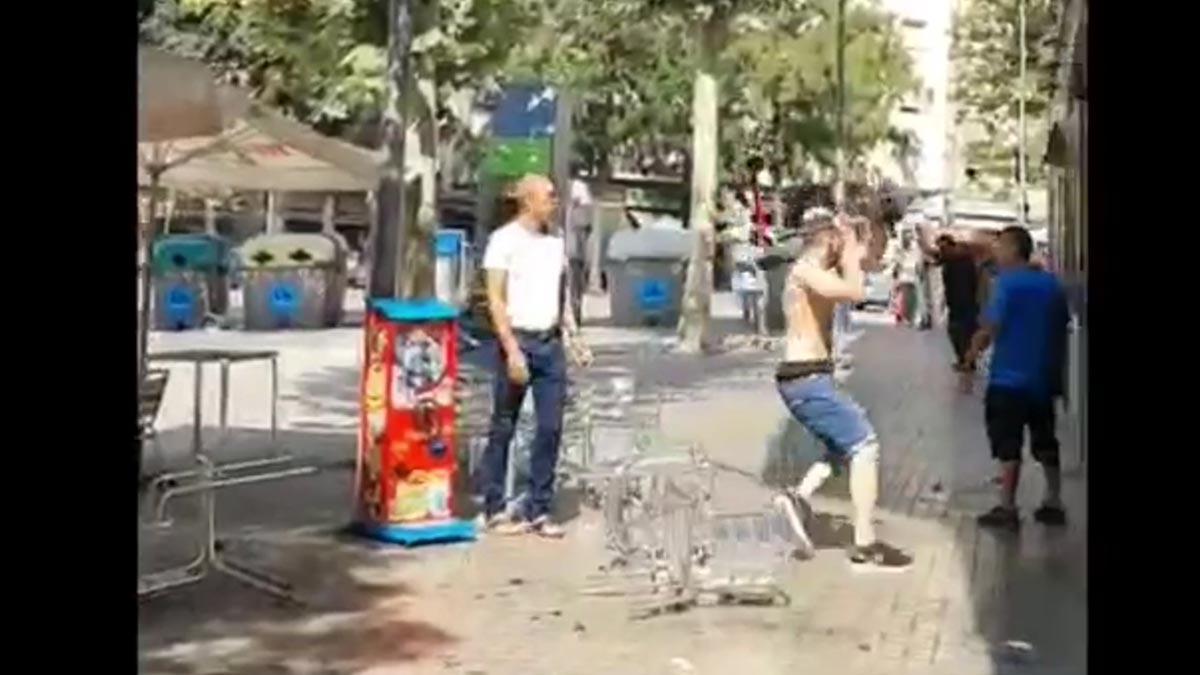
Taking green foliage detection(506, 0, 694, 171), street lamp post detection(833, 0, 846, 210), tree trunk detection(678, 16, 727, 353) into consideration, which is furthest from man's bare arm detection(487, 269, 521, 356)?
tree trunk detection(678, 16, 727, 353)

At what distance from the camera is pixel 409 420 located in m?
5.89

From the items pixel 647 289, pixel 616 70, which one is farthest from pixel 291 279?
pixel 616 70

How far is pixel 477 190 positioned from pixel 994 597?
16.8 ft

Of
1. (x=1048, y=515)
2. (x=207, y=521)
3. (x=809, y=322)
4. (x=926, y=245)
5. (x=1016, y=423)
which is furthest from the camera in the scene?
(x=926, y=245)

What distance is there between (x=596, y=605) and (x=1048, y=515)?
1.75m

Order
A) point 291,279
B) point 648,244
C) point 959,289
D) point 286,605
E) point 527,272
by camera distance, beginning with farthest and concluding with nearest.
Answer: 1. point 291,279
2. point 648,244
3. point 959,289
4. point 527,272
5. point 286,605

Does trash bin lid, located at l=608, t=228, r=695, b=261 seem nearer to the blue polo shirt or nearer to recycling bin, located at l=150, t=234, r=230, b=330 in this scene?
recycling bin, located at l=150, t=234, r=230, b=330

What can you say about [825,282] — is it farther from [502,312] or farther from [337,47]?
[337,47]

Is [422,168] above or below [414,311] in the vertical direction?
above

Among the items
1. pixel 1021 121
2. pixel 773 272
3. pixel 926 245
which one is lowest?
pixel 773 272

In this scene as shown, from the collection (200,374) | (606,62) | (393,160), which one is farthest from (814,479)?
(606,62)

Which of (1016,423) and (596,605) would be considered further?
(1016,423)

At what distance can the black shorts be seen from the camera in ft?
20.8
